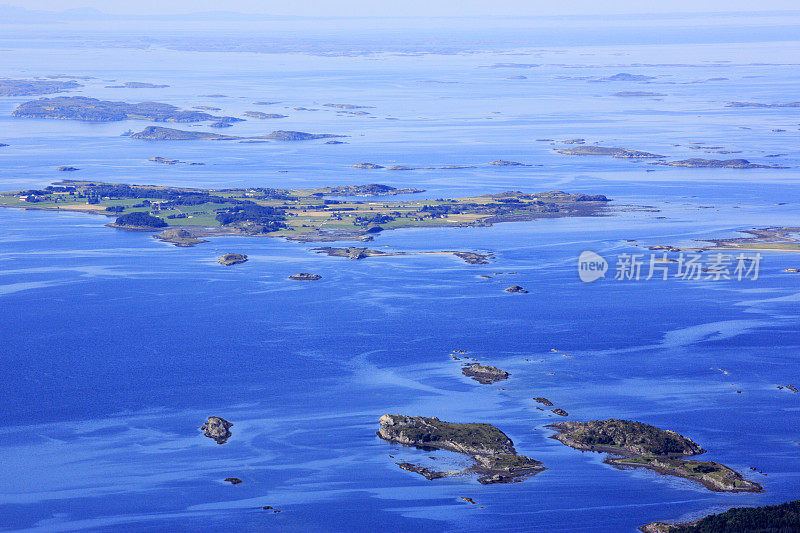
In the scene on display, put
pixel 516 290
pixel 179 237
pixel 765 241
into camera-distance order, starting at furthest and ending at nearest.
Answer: pixel 179 237, pixel 765 241, pixel 516 290

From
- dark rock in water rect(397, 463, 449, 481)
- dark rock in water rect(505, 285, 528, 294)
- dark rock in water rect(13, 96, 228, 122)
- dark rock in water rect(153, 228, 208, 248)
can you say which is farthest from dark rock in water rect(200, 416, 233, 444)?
dark rock in water rect(13, 96, 228, 122)

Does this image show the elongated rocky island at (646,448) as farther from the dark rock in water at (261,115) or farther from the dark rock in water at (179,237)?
the dark rock in water at (261,115)

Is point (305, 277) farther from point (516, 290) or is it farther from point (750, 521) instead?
point (750, 521)

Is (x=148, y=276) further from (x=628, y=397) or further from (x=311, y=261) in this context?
(x=628, y=397)

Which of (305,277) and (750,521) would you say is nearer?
(750,521)

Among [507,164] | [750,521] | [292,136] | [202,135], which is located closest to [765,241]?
[507,164]

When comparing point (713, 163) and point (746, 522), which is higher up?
point (713, 163)
